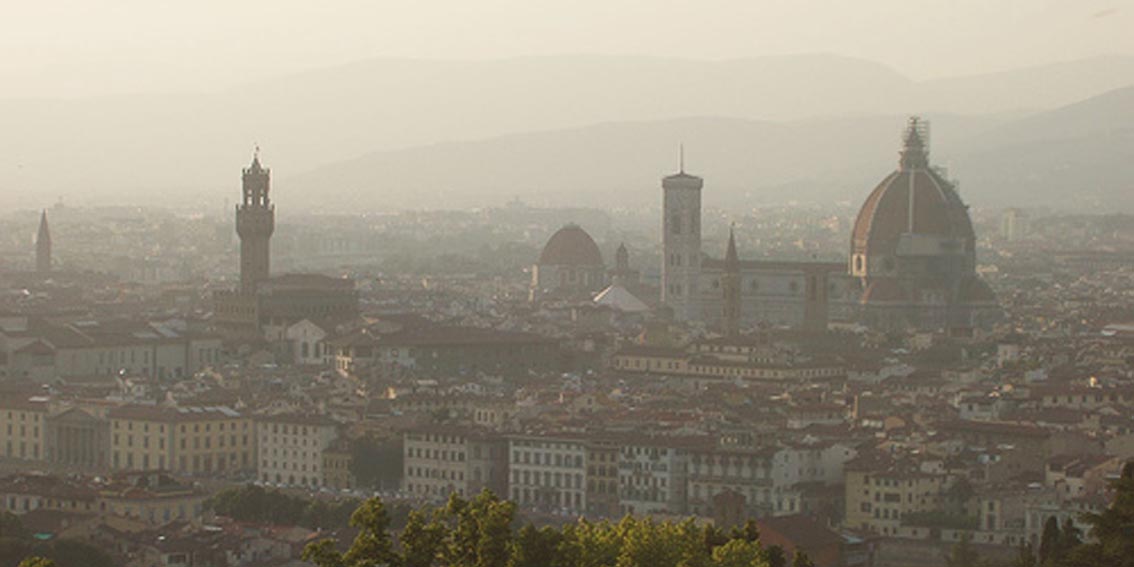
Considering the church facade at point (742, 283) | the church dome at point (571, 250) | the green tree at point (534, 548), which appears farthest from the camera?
the church dome at point (571, 250)

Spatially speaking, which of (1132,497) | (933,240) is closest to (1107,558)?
(1132,497)

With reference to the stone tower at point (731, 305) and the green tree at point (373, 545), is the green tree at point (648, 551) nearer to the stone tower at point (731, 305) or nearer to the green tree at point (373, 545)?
the green tree at point (373, 545)

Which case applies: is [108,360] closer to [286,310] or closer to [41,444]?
[286,310]

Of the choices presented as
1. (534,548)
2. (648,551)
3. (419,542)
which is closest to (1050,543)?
(648,551)

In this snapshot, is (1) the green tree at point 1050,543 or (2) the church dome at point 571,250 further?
(2) the church dome at point 571,250

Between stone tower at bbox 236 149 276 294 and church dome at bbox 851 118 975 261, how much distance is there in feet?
72.1

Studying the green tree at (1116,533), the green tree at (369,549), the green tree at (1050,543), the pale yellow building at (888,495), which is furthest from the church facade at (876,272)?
the green tree at (369,549)

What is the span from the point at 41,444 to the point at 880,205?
170ft

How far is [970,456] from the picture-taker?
177ft

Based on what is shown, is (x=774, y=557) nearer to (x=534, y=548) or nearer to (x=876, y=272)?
(x=534, y=548)

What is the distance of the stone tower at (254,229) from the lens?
92.9 meters

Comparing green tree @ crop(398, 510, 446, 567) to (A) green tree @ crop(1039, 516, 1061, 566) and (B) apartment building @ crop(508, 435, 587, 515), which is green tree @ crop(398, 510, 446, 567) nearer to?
(A) green tree @ crop(1039, 516, 1061, 566)

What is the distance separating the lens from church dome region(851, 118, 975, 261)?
108438 mm

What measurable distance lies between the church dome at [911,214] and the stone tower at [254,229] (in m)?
22.0
